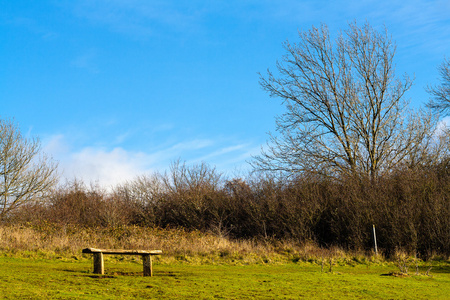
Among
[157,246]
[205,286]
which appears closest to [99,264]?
[205,286]

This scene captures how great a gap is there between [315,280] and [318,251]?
29.0 feet

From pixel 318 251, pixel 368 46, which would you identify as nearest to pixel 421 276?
pixel 318 251

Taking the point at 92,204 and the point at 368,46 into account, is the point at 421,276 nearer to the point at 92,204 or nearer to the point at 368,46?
the point at 368,46

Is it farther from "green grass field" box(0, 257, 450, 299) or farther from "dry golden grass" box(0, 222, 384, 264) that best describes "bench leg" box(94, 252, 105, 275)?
"dry golden grass" box(0, 222, 384, 264)

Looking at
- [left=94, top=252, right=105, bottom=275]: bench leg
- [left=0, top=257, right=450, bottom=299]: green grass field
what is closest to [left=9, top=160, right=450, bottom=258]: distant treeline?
[left=0, top=257, right=450, bottom=299]: green grass field

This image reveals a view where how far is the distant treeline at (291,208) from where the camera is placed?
22481 mm

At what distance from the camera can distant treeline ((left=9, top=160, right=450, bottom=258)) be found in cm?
2248

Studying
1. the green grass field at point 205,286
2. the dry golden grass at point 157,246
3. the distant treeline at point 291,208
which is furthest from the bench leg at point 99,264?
the distant treeline at point 291,208

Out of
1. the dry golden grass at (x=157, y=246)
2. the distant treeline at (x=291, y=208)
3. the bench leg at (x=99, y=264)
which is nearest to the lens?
the bench leg at (x=99, y=264)

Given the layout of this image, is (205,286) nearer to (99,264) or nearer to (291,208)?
(99,264)

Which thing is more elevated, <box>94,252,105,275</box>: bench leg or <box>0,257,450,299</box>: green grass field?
<box>94,252,105,275</box>: bench leg

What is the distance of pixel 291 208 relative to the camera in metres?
25.7

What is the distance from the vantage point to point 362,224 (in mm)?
23438

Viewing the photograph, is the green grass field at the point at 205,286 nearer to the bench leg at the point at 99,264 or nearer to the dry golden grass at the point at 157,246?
the bench leg at the point at 99,264
